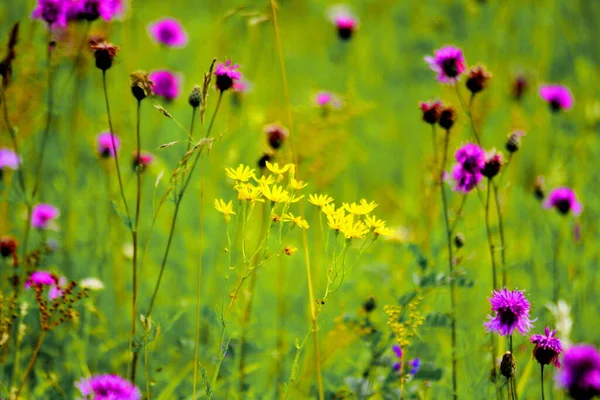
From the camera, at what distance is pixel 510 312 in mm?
1255

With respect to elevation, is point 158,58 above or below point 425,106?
above

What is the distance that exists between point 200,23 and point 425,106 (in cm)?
317

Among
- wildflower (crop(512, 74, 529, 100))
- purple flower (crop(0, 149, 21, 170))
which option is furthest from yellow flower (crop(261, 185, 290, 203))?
wildflower (crop(512, 74, 529, 100))

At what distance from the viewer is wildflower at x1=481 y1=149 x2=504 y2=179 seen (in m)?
1.53

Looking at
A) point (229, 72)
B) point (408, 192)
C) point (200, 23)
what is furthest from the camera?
point (200, 23)

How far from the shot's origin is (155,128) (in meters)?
3.05

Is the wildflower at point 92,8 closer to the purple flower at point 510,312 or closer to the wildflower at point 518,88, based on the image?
the purple flower at point 510,312

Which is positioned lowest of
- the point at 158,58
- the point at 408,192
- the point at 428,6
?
the point at 408,192

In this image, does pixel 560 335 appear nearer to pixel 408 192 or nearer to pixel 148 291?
pixel 148 291

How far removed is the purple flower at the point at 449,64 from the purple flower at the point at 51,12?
0.85 meters

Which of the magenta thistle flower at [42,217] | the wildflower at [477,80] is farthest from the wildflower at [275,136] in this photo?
the magenta thistle flower at [42,217]

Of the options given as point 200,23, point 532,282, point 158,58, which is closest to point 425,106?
point 532,282

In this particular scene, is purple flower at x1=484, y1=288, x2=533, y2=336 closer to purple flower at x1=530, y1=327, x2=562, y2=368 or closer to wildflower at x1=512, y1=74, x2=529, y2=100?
purple flower at x1=530, y1=327, x2=562, y2=368

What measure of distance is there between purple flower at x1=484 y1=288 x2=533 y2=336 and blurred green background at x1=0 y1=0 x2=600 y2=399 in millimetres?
300
